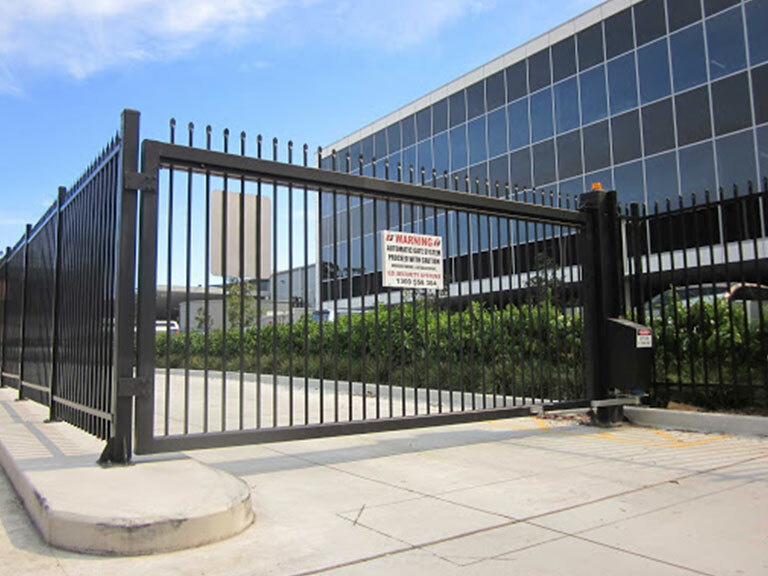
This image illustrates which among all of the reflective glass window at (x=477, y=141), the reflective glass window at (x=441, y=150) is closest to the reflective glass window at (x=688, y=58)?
the reflective glass window at (x=477, y=141)

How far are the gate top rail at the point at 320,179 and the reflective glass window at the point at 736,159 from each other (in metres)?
15.8

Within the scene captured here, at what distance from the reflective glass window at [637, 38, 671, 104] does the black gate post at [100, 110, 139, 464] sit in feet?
73.3

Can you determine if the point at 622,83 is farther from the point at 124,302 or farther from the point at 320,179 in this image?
the point at 124,302

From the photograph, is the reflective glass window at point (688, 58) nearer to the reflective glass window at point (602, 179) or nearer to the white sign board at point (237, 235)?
the reflective glass window at point (602, 179)

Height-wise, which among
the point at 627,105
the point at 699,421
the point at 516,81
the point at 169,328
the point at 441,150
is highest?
the point at 516,81

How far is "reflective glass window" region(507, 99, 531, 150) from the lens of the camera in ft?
91.6

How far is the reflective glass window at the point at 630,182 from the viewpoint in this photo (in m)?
23.2

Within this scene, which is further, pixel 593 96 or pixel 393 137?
pixel 393 137

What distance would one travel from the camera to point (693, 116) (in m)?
21.7

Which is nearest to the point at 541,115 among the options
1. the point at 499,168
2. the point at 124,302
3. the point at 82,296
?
the point at 499,168

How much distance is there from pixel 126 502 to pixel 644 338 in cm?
595

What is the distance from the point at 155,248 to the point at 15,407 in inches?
186

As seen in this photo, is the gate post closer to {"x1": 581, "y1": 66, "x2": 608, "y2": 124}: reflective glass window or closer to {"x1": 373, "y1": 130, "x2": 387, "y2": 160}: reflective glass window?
{"x1": 581, "y1": 66, "x2": 608, "y2": 124}: reflective glass window

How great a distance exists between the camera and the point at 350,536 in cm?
387
